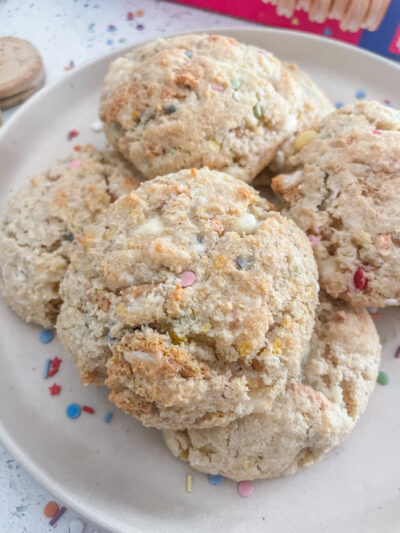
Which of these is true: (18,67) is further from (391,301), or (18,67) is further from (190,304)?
(391,301)

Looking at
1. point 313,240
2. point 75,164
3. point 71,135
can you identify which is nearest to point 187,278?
point 313,240

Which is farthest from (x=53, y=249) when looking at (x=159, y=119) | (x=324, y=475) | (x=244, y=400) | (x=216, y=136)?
(x=324, y=475)

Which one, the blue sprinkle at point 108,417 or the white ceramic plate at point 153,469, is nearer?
the white ceramic plate at point 153,469

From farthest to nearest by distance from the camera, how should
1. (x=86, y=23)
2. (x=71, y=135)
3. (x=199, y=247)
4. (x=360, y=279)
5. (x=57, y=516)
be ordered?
1. (x=86, y=23)
2. (x=71, y=135)
3. (x=57, y=516)
4. (x=360, y=279)
5. (x=199, y=247)

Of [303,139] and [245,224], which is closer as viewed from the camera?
[245,224]

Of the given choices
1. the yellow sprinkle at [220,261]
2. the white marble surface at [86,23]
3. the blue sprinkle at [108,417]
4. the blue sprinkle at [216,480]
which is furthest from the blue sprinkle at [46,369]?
the white marble surface at [86,23]

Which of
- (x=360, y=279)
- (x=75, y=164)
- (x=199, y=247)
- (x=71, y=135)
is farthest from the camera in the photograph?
(x=71, y=135)

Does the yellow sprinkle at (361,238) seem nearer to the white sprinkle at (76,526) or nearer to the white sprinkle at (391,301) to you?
the white sprinkle at (391,301)

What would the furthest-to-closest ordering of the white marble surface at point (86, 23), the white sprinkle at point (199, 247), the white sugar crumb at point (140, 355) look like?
the white marble surface at point (86, 23) → the white sprinkle at point (199, 247) → the white sugar crumb at point (140, 355)
